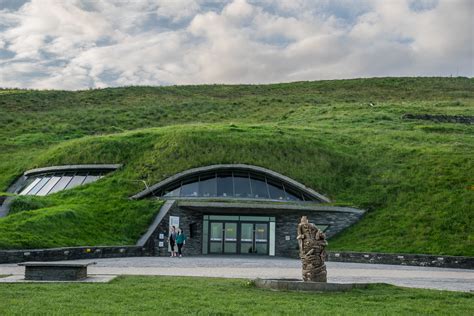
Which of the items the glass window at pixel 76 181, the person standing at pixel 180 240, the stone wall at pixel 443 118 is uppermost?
the stone wall at pixel 443 118

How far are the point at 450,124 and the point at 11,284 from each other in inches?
1972

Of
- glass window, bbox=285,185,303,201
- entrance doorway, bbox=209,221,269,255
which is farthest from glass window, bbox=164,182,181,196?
glass window, bbox=285,185,303,201

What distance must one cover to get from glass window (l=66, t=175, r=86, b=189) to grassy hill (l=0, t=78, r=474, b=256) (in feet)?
4.94

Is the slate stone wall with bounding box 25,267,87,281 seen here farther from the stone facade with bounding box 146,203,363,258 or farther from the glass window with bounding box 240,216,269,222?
the glass window with bounding box 240,216,269,222

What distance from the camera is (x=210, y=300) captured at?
46.3 feet

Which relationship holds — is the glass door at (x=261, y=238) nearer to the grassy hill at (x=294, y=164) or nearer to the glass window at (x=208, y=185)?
the glass window at (x=208, y=185)

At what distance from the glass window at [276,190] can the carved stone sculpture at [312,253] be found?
1836 cm

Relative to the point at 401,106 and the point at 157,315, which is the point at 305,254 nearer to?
the point at 157,315

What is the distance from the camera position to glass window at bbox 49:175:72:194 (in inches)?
1525

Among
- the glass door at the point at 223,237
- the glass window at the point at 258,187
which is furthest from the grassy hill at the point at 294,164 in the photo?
the glass door at the point at 223,237

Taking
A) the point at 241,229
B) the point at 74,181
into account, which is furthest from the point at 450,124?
the point at 74,181

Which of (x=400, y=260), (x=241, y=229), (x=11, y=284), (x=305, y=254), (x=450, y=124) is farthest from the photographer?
(x=450, y=124)

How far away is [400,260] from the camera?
99.5ft

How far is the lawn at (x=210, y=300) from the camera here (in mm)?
12609
